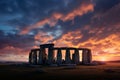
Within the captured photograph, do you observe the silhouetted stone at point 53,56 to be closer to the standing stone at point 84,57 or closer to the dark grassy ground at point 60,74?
the standing stone at point 84,57

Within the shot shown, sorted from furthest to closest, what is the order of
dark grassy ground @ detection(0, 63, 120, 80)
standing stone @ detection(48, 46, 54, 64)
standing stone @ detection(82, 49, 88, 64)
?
standing stone @ detection(82, 49, 88, 64) → standing stone @ detection(48, 46, 54, 64) → dark grassy ground @ detection(0, 63, 120, 80)

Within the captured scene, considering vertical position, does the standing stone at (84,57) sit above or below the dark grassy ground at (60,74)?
above

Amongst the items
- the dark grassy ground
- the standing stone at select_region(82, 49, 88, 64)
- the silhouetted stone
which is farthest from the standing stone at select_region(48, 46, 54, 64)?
the dark grassy ground

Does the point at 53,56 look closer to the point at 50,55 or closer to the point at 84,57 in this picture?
the point at 50,55

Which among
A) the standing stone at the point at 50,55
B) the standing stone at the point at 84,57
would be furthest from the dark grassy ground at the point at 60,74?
the standing stone at the point at 84,57

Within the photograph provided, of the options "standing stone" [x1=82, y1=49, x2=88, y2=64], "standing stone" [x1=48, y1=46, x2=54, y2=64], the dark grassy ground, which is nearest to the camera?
the dark grassy ground

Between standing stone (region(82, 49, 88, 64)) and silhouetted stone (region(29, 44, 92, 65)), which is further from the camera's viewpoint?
standing stone (region(82, 49, 88, 64))

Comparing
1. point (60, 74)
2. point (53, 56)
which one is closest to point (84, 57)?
point (53, 56)

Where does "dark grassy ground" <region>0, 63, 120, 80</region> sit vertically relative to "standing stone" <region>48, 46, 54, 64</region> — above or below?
below

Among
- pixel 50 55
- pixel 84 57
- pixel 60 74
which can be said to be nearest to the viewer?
pixel 60 74

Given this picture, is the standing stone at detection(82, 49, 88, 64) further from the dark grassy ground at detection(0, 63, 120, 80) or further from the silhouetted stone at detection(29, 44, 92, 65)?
the dark grassy ground at detection(0, 63, 120, 80)

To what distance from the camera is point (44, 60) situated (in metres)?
61.0

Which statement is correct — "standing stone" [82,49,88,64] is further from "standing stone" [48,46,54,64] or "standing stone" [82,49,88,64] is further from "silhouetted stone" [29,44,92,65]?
"standing stone" [48,46,54,64]

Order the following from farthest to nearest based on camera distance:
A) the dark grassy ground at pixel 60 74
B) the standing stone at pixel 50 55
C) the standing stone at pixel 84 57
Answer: the standing stone at pixel 84 57
the standing stone at pixel 50 55
the dark grassy ground at pixel 60 74
